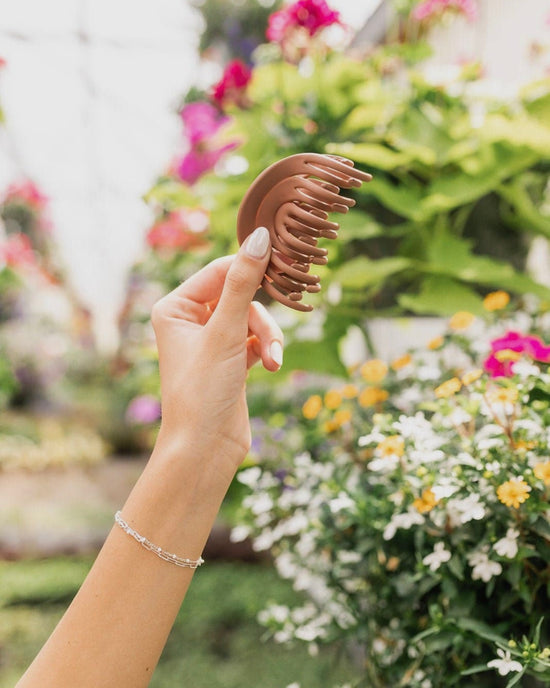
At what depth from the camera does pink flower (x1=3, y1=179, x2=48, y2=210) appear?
178 inches

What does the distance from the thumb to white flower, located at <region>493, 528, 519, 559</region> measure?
1.30 ft

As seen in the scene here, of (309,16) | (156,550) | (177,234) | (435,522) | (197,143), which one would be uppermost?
(309,16)

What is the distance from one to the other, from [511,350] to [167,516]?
0.54 m

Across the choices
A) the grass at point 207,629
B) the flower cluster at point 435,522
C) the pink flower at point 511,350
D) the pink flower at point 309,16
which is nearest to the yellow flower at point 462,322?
the flower cluster at point 435,522

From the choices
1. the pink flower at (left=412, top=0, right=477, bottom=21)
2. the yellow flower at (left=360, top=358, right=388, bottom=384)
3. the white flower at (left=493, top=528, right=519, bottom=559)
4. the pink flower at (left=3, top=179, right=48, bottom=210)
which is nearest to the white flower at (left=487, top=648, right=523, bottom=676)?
the white flower at (left=493, top=528, right=519, bottom=559)

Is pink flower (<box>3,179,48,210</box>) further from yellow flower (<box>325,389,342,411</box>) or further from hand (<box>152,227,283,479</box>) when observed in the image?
hand (<box>152,227,283,479</box>)

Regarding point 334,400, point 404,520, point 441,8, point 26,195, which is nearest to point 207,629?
point 334,400

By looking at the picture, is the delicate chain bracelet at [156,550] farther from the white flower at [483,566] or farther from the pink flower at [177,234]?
the pink flower at [177,234]

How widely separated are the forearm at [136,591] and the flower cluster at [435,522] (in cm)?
28

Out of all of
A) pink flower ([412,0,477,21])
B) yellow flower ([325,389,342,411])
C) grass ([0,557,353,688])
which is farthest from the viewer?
grass ([0,557,353,688])

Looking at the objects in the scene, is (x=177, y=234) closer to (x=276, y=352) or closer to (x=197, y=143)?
(x=197, y=143)

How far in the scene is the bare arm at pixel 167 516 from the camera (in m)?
0.70

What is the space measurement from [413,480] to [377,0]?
8.05ft

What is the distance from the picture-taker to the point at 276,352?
Answer: 0.75 meters
